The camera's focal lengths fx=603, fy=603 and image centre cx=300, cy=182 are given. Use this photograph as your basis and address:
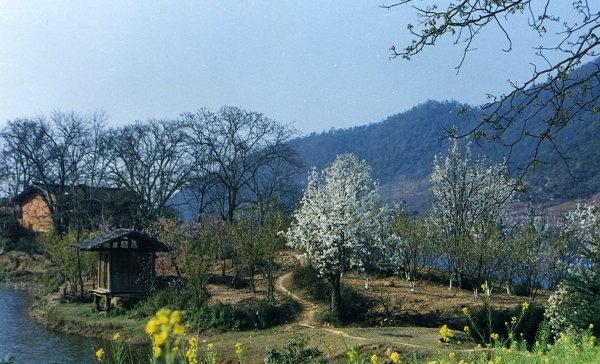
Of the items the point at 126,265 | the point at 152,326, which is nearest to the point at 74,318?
the point at 126,265

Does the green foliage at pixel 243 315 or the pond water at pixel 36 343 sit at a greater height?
the green foliage at pixel 243 315

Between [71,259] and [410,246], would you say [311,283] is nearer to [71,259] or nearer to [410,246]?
[410,246]

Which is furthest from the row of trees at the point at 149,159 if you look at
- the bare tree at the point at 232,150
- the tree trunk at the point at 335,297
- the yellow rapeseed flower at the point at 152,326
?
the yellow rapeseed flower at the point at 152,326

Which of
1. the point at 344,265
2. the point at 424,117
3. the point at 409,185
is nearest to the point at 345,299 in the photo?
the point at 344,265

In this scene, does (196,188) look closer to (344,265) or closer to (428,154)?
(344,265)

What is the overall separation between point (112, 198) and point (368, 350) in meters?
29.9

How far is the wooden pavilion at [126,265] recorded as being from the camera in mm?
25359

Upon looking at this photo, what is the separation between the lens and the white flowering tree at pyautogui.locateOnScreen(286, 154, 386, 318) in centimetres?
2075

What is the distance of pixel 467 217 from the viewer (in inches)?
1121

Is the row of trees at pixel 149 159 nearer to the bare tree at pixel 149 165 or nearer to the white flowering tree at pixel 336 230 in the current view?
the bare tree at pixel 149 165

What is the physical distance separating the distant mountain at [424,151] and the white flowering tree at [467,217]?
2964cm

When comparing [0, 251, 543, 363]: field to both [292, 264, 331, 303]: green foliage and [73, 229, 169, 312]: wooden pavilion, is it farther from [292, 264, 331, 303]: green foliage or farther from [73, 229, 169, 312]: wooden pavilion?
[73, 229, 169, 312]: wooden pavilion

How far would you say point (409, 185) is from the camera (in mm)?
110125

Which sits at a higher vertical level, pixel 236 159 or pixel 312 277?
pixel 236 159
